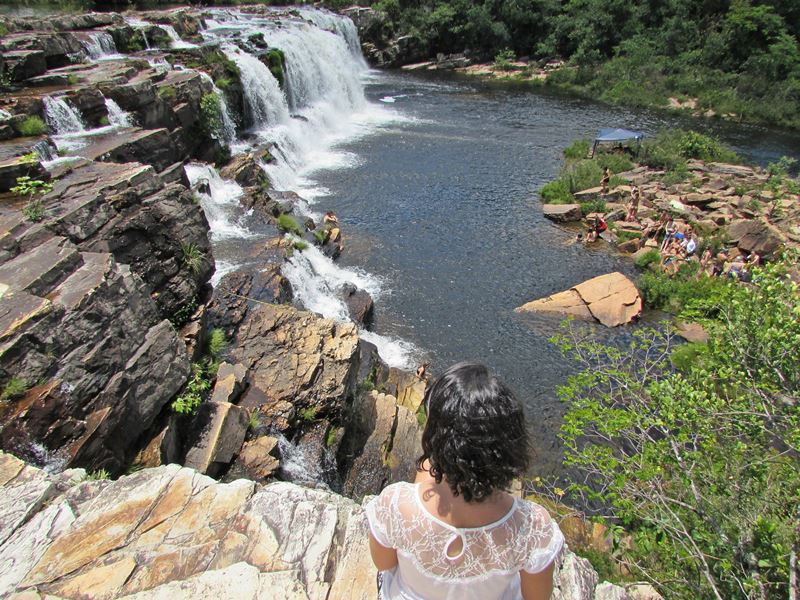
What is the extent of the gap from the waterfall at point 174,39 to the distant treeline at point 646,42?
26.7 meters

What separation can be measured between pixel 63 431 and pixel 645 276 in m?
15.9

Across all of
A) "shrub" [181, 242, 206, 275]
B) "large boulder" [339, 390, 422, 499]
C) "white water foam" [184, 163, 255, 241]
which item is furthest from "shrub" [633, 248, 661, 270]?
"shrub" [181, 242, 206, 275]

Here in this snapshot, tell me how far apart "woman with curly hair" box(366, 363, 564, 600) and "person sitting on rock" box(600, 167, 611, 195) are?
21.9 metres

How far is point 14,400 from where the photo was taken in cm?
558

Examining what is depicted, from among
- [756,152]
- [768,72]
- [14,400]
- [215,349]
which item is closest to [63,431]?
[14,400]

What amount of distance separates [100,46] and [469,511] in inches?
1040

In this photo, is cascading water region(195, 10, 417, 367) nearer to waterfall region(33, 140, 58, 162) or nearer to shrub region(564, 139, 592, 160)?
waterfall region(33, 140, 58, 162)

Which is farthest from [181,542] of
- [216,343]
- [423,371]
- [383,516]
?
[423,371]

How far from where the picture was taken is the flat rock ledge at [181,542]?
3.78 metres

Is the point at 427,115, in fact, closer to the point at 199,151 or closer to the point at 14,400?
the point at 199,151

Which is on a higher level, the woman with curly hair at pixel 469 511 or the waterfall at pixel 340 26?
the woman with curly hair at pixel 469 511

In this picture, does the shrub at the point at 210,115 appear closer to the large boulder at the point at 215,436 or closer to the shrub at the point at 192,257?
the shrub at the point at 192,257

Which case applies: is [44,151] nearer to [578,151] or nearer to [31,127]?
[31,127]

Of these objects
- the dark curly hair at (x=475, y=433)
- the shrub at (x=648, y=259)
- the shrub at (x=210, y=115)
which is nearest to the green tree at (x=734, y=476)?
the dark curly hair at (x=475, y=433)
